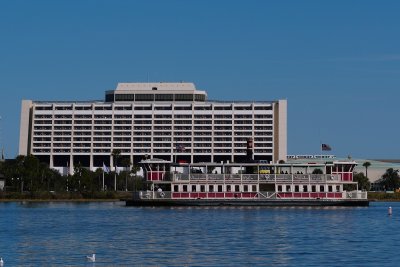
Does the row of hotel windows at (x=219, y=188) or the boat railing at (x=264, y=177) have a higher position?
the boat railing at (x=264, y=177)

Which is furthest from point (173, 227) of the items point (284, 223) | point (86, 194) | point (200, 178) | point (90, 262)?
point (86, 194)

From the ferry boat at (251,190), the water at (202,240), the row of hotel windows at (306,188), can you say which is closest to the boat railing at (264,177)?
the ferry boat at (251,190)

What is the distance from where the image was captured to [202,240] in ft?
228

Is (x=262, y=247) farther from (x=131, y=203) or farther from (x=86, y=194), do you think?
(x=86, y=194)

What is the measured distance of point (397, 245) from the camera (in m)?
65.8

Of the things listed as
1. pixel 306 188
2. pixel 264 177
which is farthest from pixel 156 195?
pixel 306 188

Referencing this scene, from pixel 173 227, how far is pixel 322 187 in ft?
173

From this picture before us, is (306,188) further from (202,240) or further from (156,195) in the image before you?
(202,240)

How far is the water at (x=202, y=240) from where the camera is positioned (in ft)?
181

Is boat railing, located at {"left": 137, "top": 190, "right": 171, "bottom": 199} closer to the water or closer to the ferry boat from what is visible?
the ferry boat

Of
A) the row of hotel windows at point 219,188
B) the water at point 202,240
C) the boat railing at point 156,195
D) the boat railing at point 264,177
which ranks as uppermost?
the boat railing at point 264,177

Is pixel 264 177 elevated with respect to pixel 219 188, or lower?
elevated

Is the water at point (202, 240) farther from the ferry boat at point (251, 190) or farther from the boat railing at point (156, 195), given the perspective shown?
the boat railing at point (156, 195)

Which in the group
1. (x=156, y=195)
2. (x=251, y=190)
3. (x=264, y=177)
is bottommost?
(x=156, y=195)
